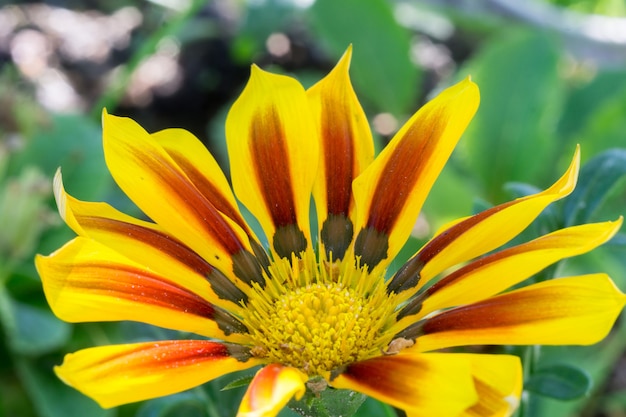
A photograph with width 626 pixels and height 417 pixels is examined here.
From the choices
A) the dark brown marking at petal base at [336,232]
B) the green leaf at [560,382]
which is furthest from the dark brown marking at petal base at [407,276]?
the green leaf at [560,382]

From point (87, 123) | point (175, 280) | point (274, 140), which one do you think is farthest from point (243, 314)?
point (87, 123)

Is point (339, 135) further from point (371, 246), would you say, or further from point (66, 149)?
point (66, 149)

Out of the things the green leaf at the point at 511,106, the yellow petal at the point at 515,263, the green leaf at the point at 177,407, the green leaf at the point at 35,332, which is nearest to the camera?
the yellow petal at the point at 515,263

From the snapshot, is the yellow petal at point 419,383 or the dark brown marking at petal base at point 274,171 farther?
the dark brown marking at petal base at point 274,171

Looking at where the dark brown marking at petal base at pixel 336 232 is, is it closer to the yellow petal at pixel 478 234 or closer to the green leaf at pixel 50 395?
the yellow petal at pixel 478 234

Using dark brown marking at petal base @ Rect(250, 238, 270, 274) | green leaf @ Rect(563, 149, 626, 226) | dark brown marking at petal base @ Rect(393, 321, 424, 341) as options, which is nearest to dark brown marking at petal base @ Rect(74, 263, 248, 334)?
dark brown marking at petal base @ Rect(250, 238, 270, 274)

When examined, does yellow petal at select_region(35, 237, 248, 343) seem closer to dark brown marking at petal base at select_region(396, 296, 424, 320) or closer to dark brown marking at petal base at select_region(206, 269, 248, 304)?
dark brown marking at petal base at select_region(206, 269, 248, 304)
